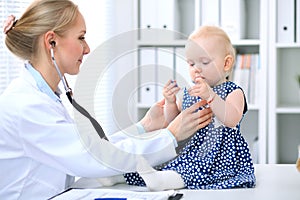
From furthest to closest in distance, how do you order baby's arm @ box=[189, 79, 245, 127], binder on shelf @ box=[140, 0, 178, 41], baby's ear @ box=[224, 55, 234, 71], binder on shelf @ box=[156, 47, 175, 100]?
1. binder on shelf @ box=[140, 0, 178, 41]
2. baby's ear @ box=[224, 55, 234, 71]
3. baby's arm @ box=[189, 79, 245, 127]
4. binder on shelf @ box=[156, 47, 175, 100]

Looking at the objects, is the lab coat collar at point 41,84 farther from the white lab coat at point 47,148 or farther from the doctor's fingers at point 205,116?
the doctor's fingers at point 205,116

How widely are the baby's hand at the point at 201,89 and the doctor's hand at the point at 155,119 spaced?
0.27ft

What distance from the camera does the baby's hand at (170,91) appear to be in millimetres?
1267

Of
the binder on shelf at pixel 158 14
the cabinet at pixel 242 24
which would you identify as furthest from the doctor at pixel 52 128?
the binder on shelf at pixel 158 14

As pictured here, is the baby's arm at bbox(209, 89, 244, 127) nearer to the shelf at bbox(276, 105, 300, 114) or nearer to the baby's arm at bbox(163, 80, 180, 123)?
the baby's arm at bbox(163, 80, 180, 123)

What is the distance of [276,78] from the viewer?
10.3ft

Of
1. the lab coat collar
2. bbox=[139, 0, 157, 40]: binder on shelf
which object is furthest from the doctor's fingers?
bbox=[139, 0, 157, 40]: binder on shelf

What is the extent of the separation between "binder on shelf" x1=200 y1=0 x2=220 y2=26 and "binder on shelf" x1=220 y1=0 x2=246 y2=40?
0.03m

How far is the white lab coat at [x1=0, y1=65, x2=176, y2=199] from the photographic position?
1.30m

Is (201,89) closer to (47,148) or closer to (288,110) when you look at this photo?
(47,148)

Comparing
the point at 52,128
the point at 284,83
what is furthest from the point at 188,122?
the point at 284,83

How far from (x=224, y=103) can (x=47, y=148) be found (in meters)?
0.44

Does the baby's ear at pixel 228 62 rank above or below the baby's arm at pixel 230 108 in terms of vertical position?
above

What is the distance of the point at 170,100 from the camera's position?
1.31 m
